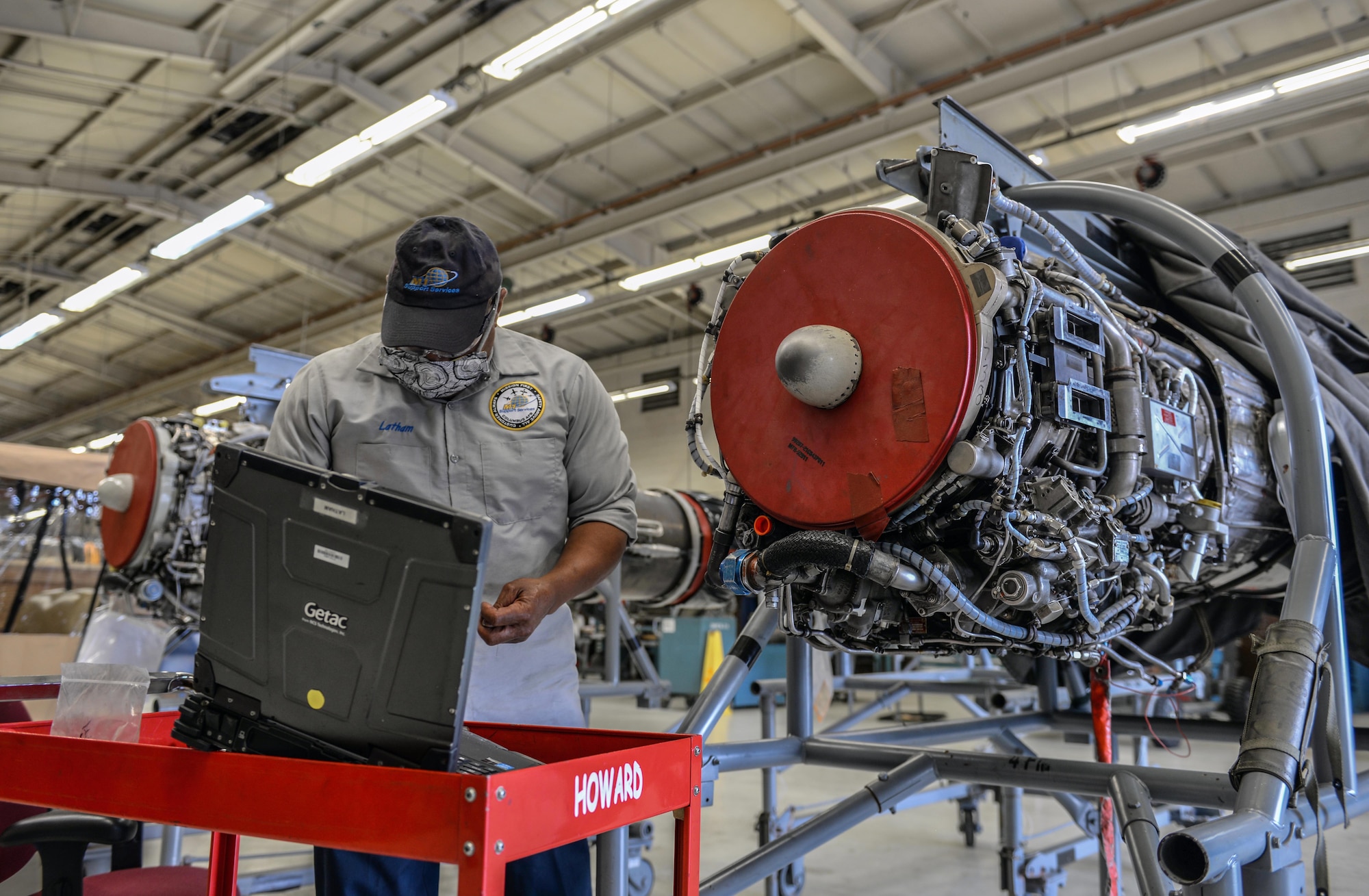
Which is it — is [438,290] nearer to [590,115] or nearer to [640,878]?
[640,878]

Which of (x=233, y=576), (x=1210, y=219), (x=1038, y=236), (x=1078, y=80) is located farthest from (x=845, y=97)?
(x=233, y=576)

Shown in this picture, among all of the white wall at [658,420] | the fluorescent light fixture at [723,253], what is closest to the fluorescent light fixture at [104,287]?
the fluorescent light fixture at [723,253]

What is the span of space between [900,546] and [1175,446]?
0.71 m

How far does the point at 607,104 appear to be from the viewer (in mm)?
9297


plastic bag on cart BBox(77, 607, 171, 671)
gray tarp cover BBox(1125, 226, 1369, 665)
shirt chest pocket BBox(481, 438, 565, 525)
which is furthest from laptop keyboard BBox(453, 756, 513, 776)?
plastic bag on cart BBox(77, 607, 171, 671)

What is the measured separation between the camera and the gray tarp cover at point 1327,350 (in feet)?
6.96

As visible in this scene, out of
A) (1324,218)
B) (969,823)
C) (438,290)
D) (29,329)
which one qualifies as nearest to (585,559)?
(438,290)

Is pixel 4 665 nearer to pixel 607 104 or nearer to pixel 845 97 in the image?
pixel 607 104

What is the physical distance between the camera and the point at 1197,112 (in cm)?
645

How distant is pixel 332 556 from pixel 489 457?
0.71 metres

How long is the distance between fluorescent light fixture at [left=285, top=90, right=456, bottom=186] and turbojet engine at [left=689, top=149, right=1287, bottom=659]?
5.77 m

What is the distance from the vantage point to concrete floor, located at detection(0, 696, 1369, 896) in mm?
4211

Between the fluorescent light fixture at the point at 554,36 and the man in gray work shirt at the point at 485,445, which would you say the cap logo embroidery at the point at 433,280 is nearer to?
the man in gray work shirt at the point at 485,445

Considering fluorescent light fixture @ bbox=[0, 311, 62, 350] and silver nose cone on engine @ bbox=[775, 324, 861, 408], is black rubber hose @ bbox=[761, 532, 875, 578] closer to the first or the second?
silver nose cone on engine @ bbox=[775, 324, 861, 408]
